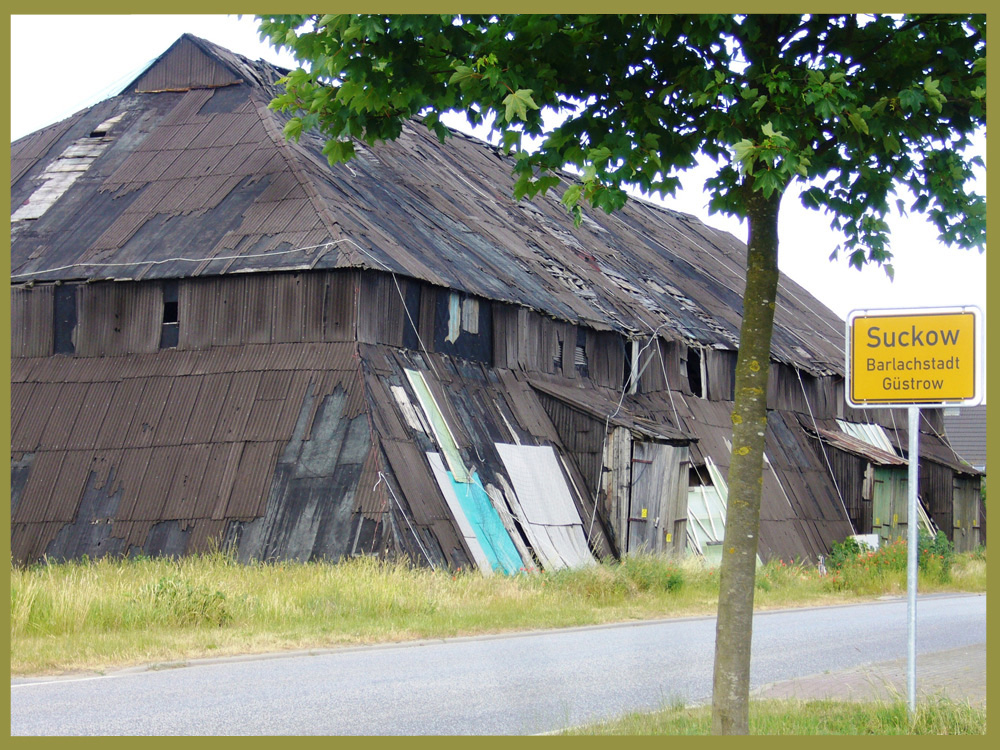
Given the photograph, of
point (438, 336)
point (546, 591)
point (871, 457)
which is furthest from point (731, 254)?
point (546, 591)

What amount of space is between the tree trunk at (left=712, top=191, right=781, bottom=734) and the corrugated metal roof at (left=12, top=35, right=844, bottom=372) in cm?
1661

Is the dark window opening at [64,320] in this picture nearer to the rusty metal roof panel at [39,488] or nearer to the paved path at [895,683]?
the rusty metal roof panel at [39,488]

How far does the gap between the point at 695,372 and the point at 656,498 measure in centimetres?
862

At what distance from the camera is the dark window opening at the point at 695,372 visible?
3631 cm

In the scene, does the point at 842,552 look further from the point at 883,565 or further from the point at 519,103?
the point at 519,103

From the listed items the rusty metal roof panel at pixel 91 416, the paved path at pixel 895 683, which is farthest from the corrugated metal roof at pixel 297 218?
the paved path at pixel 895 683

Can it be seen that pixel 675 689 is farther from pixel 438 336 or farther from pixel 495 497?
pixel 438 336

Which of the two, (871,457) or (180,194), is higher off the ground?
(180,194)

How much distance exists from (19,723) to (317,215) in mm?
17995

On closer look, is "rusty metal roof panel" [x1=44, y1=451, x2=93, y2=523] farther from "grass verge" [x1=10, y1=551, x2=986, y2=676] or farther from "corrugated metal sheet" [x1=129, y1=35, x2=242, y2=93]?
"corrugated metal sheet" [x1=129, y1=35, x2=242, y2=93]

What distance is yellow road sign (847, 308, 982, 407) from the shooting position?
8.70 metres

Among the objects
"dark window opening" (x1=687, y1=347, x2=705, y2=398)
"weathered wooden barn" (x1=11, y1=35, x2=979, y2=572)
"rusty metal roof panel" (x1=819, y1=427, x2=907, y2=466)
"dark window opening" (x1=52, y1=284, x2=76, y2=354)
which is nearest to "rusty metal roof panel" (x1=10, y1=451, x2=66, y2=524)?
"weathered wooden barn" (x1=11, y1=35, x2=979, y2=572)

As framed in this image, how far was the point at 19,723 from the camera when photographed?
9516 mm

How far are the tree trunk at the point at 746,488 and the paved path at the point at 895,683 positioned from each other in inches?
87.2
